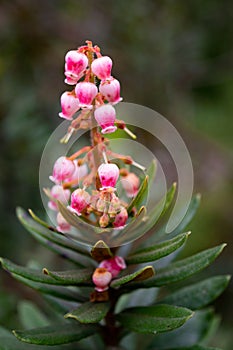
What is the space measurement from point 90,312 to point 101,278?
3.0 inches

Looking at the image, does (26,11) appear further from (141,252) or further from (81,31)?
(141,252)

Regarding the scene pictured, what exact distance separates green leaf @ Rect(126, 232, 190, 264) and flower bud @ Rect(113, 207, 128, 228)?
0.09 meters

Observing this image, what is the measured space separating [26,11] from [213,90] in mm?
2532

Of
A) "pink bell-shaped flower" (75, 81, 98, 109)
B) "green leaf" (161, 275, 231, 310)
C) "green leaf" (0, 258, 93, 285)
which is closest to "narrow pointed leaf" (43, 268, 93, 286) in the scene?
"green leaf" (0, 258, 93, 285)

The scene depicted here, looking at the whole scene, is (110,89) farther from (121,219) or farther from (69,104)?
(121,219)

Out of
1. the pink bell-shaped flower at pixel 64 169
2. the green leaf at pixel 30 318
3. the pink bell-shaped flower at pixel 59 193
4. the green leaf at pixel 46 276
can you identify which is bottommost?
the green leaf at pixel 30 318

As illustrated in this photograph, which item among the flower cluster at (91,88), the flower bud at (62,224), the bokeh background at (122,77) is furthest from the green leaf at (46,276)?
the bokeh background at (122,77)

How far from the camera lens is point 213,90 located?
5105 mm

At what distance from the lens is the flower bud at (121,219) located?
1.13 m

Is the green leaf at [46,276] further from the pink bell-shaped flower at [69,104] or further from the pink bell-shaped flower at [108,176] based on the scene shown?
the pink bell-shaped flower at [69,104]

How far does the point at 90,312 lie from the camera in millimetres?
1144

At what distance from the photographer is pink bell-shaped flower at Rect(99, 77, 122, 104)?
1.10 meters

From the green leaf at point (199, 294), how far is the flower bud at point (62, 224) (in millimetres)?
316

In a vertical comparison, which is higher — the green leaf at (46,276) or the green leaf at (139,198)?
the green leaf at (139,198)
